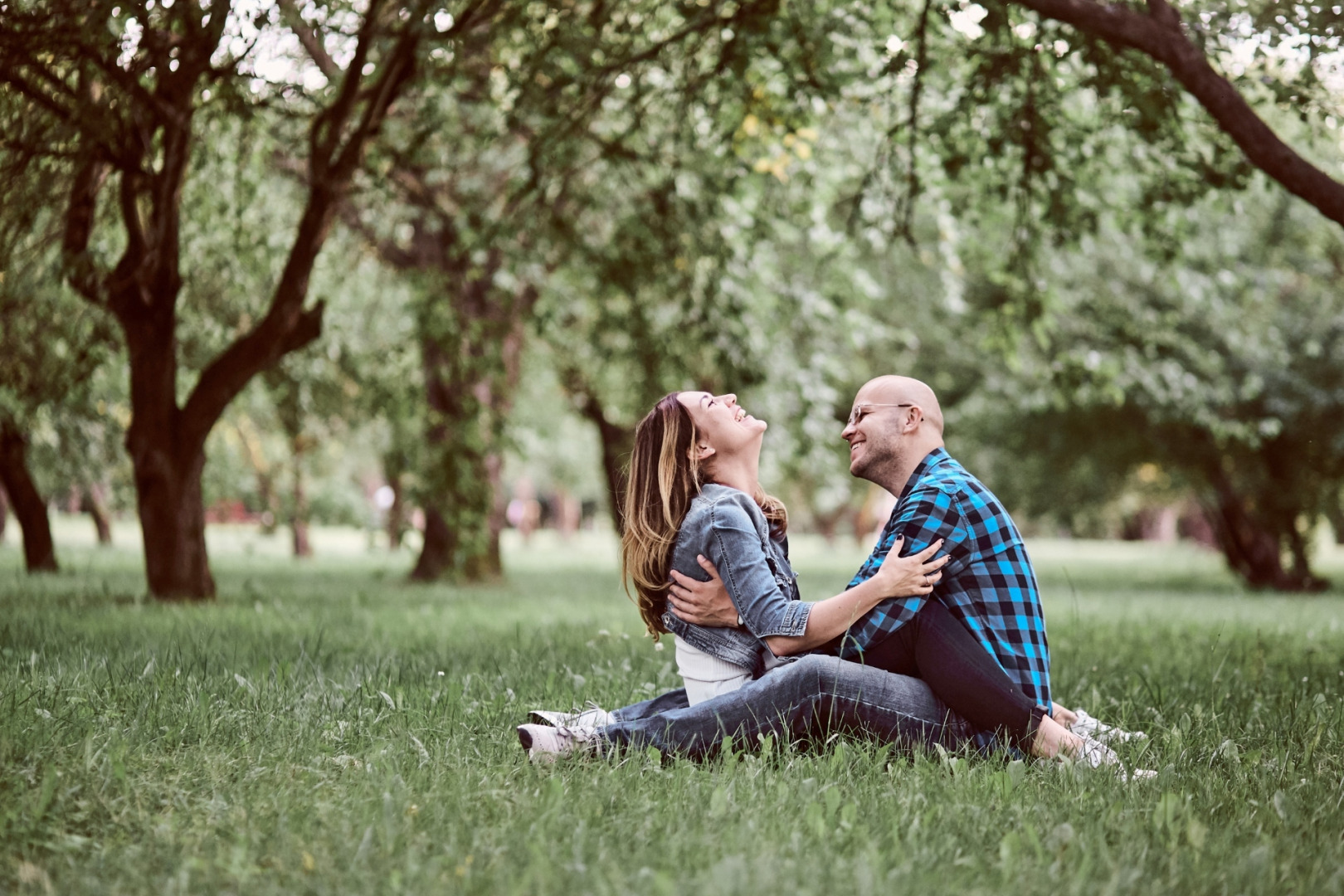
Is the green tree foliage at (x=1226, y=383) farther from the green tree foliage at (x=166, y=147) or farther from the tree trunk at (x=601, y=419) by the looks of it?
the green tree foliage at (x=166, y=147)

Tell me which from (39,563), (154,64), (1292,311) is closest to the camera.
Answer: (154,64)

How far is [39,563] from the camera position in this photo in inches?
560

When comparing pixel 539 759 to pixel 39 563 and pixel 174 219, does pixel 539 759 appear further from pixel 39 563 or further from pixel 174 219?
pixel 39 563

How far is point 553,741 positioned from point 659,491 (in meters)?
1.04

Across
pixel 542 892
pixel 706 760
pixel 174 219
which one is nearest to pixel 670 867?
pixel 542 892

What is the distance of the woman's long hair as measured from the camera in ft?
14.4

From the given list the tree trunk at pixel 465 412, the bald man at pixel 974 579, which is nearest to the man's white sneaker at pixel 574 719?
the bald man at pixel 974 579

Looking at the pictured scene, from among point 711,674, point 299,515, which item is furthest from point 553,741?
point 299,515

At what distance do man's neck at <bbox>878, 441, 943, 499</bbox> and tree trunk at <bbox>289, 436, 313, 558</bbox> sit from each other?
17.4 metres

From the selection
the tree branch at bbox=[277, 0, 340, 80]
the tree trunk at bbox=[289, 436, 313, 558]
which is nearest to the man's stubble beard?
the tree branch at bbox=[277, 0, 340, 80]

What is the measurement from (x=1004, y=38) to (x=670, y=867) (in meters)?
6.88

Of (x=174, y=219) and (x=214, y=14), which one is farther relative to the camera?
(x=174, y=219)

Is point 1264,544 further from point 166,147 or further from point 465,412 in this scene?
point 166,147

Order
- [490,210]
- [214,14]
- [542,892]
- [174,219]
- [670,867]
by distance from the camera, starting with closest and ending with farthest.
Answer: [542,892] < [670,867] < [214,14] < [174,219] < [490,210]
